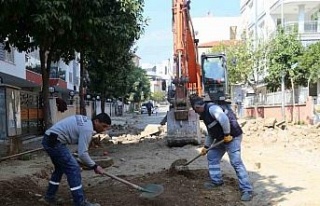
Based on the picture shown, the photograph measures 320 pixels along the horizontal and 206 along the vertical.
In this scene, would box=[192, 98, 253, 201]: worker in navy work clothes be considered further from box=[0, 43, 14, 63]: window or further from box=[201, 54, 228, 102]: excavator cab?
box=[0, 43, 14, 63]: window

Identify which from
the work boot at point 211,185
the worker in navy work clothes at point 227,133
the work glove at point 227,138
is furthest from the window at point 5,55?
the work glove at point 227,138

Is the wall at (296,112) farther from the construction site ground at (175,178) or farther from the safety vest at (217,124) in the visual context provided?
the safety vest at (217,124)

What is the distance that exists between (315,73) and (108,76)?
13419 millimetres

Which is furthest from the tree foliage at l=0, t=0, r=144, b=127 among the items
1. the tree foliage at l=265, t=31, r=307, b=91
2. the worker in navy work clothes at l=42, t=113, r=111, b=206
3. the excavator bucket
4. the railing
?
the tree foliage at l=265, t=31, r=307, b=91

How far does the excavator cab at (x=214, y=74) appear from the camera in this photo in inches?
883

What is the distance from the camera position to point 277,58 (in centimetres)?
3578

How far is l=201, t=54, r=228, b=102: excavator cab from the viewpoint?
73.6ft

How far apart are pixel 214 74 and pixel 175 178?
1377cm

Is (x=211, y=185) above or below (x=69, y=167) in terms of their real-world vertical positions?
below

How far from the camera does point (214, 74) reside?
2317 centimetres

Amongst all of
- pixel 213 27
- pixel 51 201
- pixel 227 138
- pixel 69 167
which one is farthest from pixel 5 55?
pixel 213 27

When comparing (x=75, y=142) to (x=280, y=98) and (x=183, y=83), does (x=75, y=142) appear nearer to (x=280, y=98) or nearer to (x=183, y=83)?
(x=183, y=83)

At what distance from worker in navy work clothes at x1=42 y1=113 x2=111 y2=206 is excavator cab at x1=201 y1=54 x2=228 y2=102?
1543 cm

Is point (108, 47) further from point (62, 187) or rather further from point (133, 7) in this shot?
point (62, 187)
